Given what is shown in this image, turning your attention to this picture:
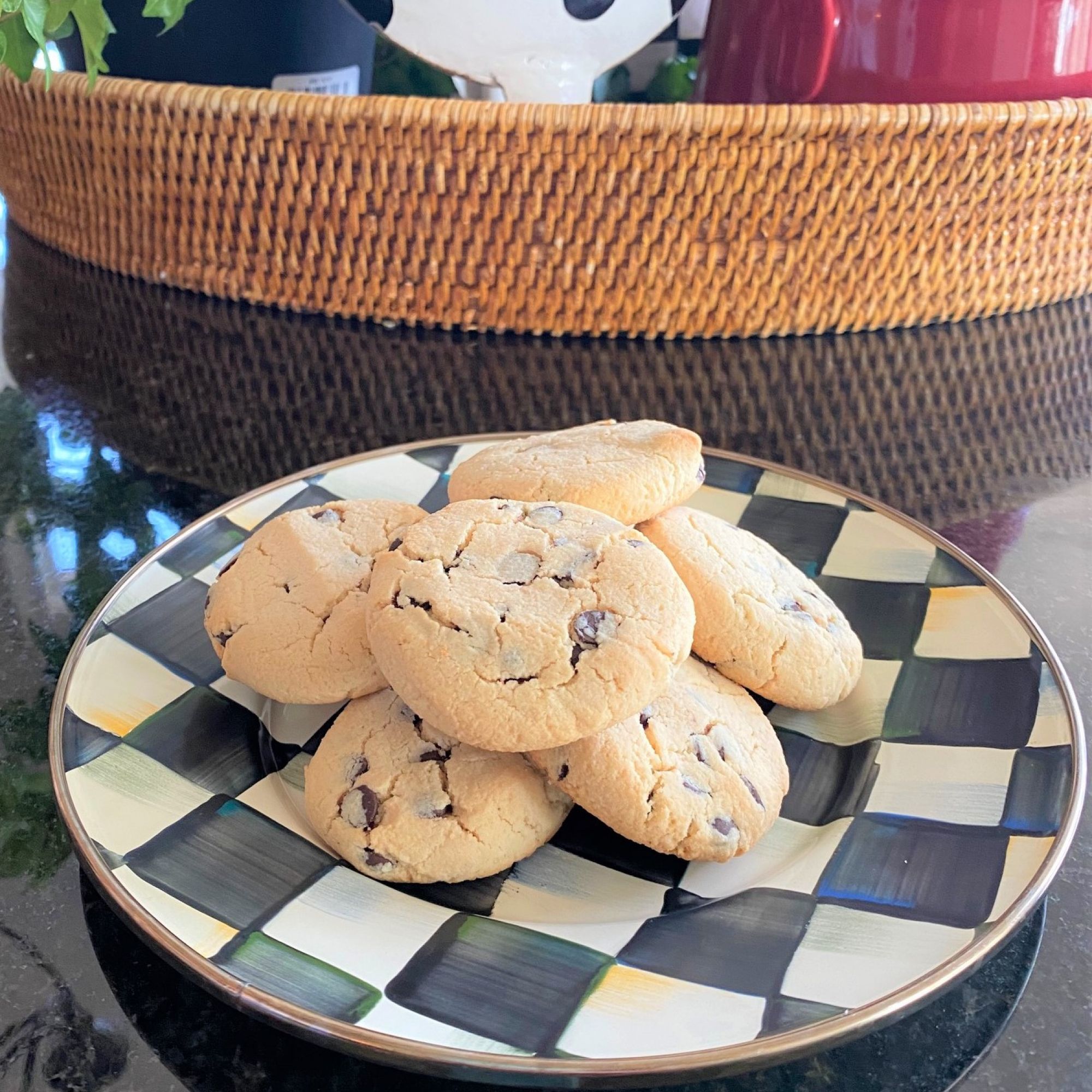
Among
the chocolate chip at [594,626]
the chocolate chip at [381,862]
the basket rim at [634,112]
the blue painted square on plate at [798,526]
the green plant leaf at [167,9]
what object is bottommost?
the chocolate chip at [381,862]

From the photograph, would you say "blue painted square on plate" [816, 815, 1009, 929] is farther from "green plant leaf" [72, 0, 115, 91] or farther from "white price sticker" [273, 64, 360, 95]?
"white price sticker" [273, 64, 360, 95]

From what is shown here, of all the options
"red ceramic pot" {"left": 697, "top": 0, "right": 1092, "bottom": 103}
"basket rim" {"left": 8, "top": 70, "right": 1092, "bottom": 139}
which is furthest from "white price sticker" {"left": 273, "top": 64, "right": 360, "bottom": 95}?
"red ceramic pot" {"left": 697, "top": 0, "right": 1092, "bottom": 103}

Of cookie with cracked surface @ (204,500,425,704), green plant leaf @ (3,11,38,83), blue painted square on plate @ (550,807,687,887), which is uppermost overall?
green plant leaf @ (3,11,38,83)

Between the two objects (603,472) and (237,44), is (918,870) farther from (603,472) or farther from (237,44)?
(237,44)

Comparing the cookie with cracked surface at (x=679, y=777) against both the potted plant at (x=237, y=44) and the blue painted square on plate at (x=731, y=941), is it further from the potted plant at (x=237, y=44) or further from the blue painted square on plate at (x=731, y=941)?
the potted plant at (x=237, y=44)

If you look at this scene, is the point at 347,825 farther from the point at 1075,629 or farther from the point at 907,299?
the point at 907,299

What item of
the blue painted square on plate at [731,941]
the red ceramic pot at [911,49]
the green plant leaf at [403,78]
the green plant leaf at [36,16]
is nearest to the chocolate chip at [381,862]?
the blue painted square on plate at [731,941]

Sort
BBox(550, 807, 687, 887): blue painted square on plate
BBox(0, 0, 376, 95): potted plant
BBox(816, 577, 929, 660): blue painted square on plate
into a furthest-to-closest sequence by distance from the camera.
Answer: BBox(0, 0, 376, 95): potted plant
BBox(816, 577, 929, 660): blue painted square on plate
BBox(550, 807, 687, 887): blue painted square on plate
